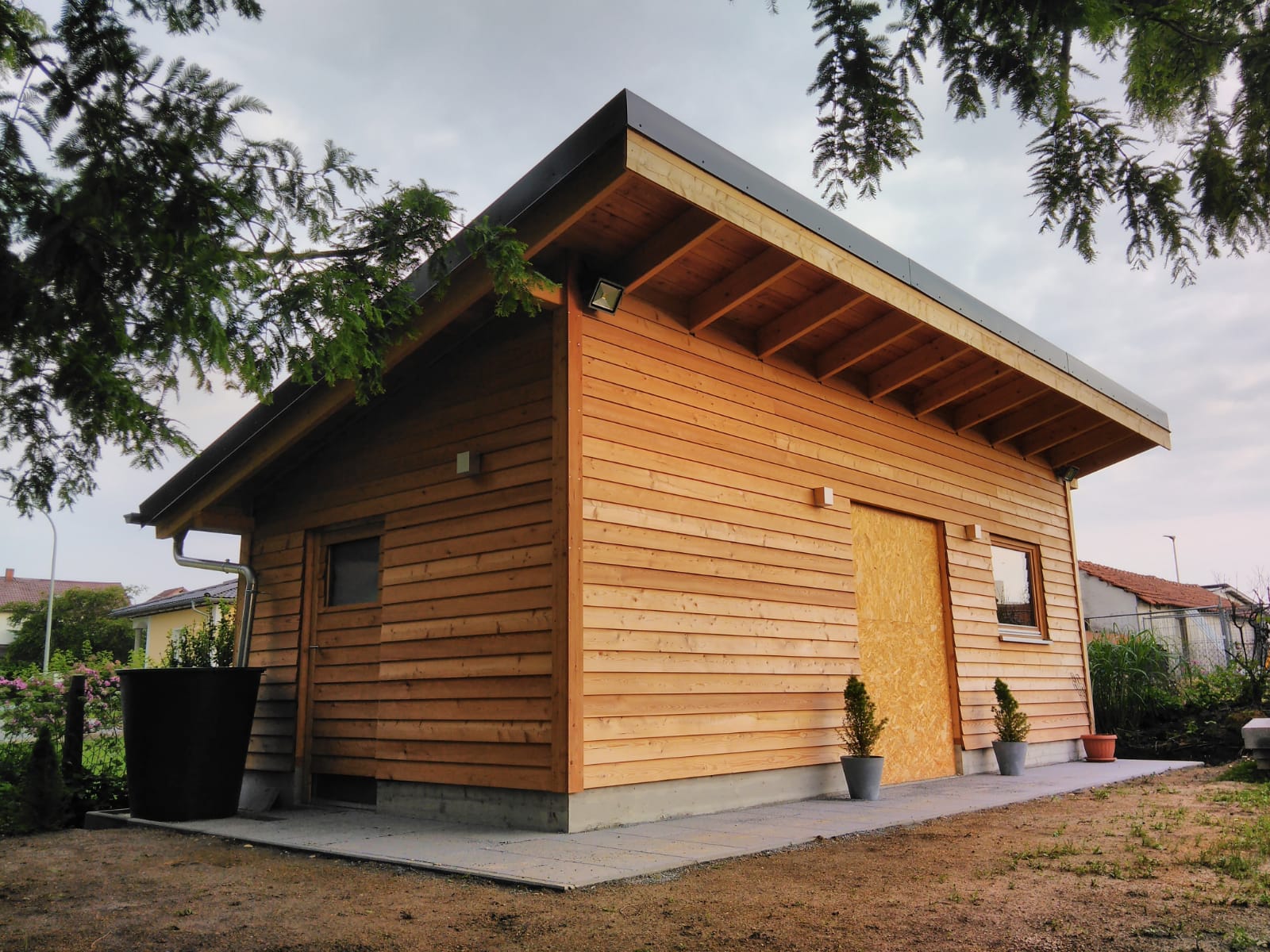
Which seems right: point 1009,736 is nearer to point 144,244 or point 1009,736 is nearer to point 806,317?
point 806,317

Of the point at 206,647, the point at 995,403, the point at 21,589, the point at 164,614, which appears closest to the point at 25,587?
the point at 21,589

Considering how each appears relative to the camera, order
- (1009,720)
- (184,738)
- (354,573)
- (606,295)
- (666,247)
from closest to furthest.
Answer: (666,247) < (606,295) < (184,738) < (354,573) < (1009,720)

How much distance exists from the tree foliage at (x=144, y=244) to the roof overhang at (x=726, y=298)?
4.93ft

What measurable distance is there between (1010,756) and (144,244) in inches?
292

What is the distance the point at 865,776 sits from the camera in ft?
20.1

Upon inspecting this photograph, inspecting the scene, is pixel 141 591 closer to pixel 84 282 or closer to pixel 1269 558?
pixel 1269 558

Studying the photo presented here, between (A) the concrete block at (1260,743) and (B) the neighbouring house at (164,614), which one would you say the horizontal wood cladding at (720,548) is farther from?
(B) the neighbouring house at (164,614)

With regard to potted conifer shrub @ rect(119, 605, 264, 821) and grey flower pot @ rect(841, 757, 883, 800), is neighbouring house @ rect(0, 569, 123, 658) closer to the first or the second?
potted conifer shrub @ rect(119, 605, 264, 821)

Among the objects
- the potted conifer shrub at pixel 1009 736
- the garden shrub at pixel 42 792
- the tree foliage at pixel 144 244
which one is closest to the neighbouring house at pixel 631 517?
the potted conifer shrub at pixel 1009 736

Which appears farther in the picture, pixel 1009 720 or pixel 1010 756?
pixel 1009 720

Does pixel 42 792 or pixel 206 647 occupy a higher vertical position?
pixel 206 647

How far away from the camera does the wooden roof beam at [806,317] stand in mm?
6215

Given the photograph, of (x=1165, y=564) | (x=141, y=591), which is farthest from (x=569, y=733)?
(x=141, y=591)

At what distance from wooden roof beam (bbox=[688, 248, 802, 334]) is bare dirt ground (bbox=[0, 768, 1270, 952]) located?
10.3 feet
